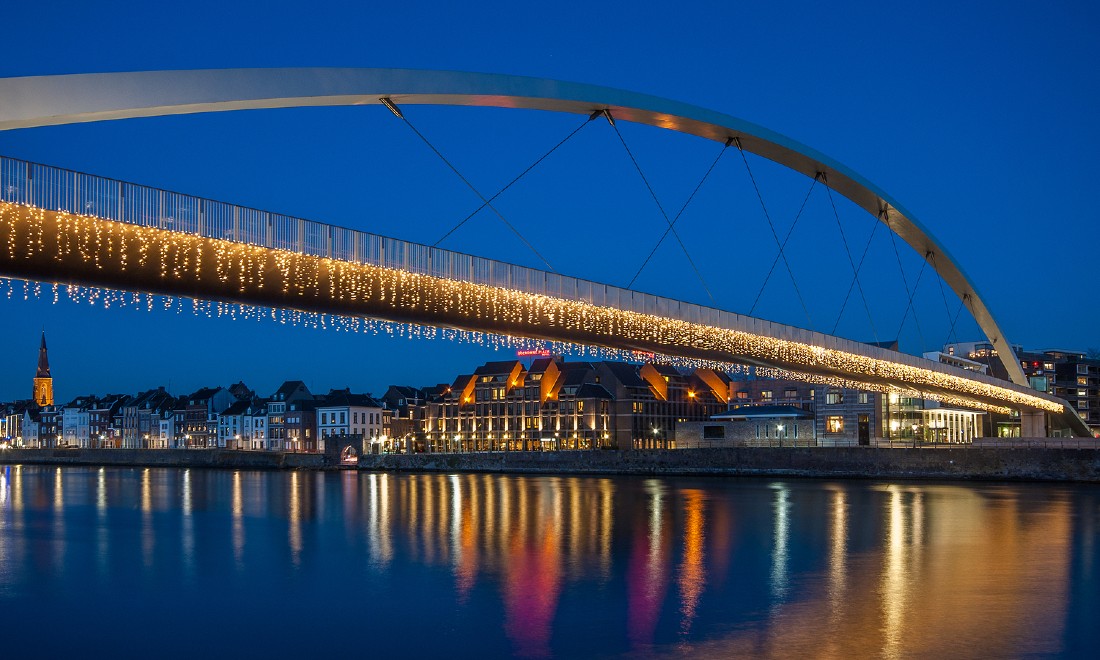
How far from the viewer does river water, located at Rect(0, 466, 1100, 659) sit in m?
14.1

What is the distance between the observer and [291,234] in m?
24.9

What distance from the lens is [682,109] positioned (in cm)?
3241

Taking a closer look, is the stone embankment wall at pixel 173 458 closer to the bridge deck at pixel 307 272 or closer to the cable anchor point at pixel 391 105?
the bridge deck at pixel 307 272

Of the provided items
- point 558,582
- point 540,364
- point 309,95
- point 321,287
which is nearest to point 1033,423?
point 540,364

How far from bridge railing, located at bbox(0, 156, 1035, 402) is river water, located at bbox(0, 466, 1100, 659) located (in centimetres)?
715

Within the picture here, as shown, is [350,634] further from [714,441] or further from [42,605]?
[714,441]

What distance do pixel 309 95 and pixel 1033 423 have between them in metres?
82.4

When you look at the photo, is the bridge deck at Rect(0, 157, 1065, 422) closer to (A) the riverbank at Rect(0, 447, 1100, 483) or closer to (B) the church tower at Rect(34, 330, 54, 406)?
(A) the riverbank at Rect(0, 447, 1100, 483)

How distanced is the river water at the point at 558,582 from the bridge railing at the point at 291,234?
282 inches

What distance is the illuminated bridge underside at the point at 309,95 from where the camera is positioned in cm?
1534

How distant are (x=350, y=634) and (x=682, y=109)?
72.5 feet

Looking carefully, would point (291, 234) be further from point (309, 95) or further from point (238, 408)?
point (238, 408)

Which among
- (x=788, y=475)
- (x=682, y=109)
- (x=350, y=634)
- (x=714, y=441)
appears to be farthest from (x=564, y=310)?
(x=714, y=441)

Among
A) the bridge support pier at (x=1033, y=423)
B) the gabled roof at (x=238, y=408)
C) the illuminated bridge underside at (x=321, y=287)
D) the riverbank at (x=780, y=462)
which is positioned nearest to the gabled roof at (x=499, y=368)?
the riverbank at (x=780, y=462)
